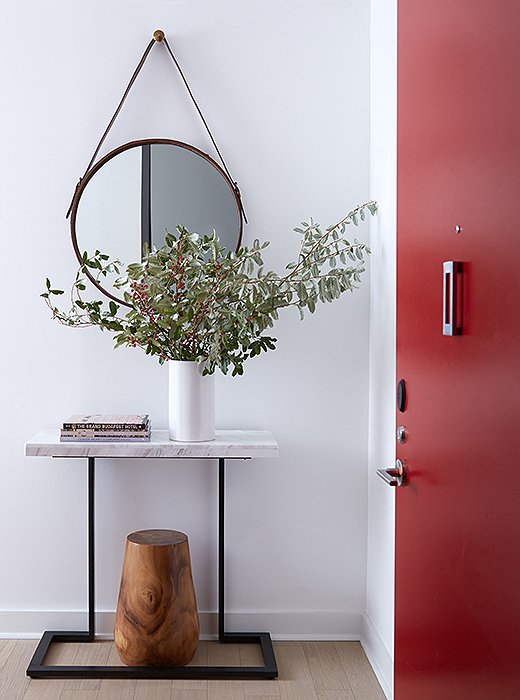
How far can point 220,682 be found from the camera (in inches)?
106

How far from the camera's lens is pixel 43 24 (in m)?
2.98

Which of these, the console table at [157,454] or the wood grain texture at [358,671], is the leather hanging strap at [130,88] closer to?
the console table at [157,454]

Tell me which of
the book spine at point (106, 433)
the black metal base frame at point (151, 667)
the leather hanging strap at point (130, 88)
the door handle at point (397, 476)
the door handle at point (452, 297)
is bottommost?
the black metal base frame at point (151, 667)

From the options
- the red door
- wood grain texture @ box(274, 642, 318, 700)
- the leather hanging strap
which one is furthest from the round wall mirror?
A: wood grain texture @ box(274, 642, 318, 700)

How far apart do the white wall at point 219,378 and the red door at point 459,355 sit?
987 millimetres

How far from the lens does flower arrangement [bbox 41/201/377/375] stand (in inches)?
104

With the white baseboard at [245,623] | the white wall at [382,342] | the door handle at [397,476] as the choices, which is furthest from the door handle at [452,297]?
the white baseboard at [245,623]

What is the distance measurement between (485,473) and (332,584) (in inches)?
69.2

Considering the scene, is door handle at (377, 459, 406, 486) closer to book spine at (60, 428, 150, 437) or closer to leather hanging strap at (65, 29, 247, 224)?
book spine at (60, 428, 150, 437)

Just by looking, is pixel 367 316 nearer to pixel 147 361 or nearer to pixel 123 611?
pixel 147 361

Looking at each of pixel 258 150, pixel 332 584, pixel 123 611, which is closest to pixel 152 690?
pixel 123 611

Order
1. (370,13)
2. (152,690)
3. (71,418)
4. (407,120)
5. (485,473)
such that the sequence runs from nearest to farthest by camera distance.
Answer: (485,473) → (407,120) → (152,690) → (71,418) → (370,13)

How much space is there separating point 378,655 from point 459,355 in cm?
150

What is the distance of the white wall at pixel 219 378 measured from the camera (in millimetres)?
2988
